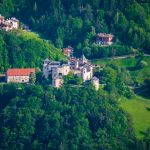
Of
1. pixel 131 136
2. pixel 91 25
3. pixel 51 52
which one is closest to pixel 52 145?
pixel 131 136

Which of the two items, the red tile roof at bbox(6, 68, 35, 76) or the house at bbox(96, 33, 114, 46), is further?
the house at bbox(96, 33, 114, 46)

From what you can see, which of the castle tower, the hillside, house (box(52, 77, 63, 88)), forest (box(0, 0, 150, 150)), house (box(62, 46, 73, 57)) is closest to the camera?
forest (box(0, 0, 150, 150))

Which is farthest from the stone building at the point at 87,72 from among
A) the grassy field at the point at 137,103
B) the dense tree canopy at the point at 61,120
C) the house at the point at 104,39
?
the house at the point at 104,39

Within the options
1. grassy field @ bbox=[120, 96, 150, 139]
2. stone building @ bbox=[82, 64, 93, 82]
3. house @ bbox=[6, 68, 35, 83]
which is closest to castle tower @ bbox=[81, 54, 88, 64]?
stone building @ bbox=[82, 64, 93, 82]

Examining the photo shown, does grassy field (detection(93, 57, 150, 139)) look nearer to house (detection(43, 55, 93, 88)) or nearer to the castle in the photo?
the castle

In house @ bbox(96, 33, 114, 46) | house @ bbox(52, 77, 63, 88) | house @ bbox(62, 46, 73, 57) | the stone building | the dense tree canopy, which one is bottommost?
the dense tree canopy

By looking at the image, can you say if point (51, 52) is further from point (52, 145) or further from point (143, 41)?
point (52, 145)
